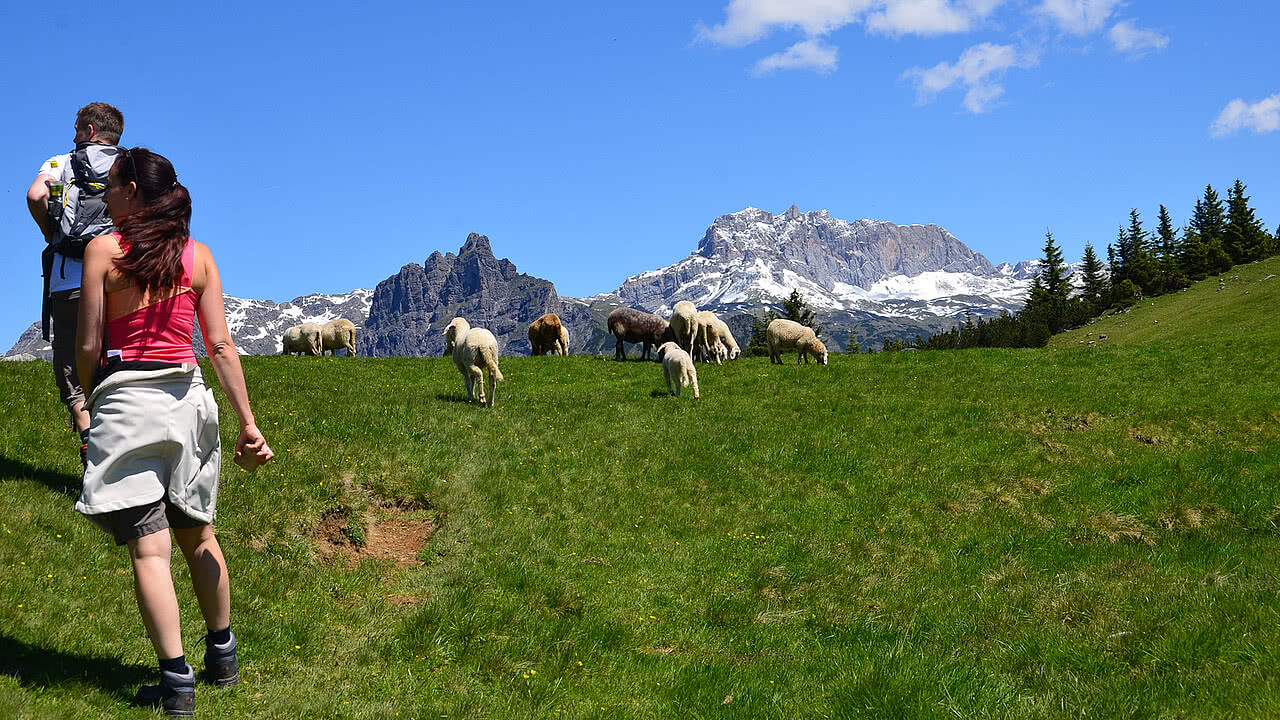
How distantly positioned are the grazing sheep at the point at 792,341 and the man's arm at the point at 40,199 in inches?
1078

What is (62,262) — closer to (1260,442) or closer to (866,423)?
(866,423)

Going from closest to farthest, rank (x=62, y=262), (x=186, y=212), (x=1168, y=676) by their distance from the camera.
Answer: (x=186, y=212) → (x=1168, y=676) → (x=62, y=262)

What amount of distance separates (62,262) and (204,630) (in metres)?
4.66

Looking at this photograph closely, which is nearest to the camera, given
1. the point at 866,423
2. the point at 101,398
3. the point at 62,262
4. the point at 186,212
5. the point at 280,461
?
the point at 101,398

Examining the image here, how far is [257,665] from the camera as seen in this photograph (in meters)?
7.78

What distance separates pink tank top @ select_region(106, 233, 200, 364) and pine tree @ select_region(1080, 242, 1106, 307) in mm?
132421

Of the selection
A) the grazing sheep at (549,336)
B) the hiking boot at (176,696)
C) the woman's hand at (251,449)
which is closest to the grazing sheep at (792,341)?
the grazing sheep at (549,336)

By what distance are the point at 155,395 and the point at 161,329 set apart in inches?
20.3

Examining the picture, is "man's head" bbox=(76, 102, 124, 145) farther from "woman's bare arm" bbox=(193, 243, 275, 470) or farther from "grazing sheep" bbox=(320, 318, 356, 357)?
"grazing sheep" bbox=(320, 318, 356, 357)

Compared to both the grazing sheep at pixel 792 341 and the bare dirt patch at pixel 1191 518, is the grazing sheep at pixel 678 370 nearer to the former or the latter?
the grazing sheep at pixel 792 341

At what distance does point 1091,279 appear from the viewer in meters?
129

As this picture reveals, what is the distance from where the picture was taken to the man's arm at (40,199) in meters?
9.06

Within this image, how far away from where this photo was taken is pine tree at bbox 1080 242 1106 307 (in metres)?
125

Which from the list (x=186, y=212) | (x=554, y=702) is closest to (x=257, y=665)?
(x=554, y=702)
